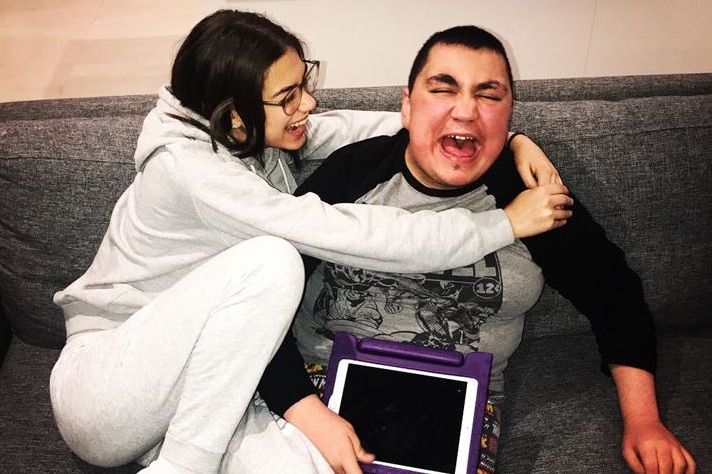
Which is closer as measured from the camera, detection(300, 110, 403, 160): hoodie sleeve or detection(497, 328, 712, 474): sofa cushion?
detection(497, 328, 712, 474): sofa cushion

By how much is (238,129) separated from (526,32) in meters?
1.60

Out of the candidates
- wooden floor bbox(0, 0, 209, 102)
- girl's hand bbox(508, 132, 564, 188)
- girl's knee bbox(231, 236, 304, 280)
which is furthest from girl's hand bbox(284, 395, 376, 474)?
wooden floor bbox(0, 0, 209, 102)

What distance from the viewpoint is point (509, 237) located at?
1.32 metres

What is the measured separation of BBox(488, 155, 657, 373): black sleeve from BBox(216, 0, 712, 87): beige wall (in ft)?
4.23

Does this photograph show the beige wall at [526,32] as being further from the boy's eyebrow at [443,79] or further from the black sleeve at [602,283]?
the black sleeve at [602,283]

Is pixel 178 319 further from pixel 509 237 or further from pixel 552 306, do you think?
pixel 552 306

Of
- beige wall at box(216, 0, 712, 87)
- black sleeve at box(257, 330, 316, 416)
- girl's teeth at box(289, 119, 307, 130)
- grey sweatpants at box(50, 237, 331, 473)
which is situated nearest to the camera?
grey sweatpants at box(50, 237, 331, 473)

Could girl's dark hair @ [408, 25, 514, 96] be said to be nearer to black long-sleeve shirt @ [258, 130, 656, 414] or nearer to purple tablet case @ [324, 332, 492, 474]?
black long-sleeve shirt @ [258, 130, 656, 414]

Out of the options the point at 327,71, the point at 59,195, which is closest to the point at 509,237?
the point at 59,195

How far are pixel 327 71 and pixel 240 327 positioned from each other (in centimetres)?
159

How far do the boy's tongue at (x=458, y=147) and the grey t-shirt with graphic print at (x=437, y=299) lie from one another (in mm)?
91

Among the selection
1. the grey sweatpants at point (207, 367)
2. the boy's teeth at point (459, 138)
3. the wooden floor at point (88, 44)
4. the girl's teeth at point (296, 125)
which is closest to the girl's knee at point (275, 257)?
the grey sweatpants at point (207, 367)

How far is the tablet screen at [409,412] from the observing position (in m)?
1.28

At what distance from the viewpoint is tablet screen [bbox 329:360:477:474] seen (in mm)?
1279
